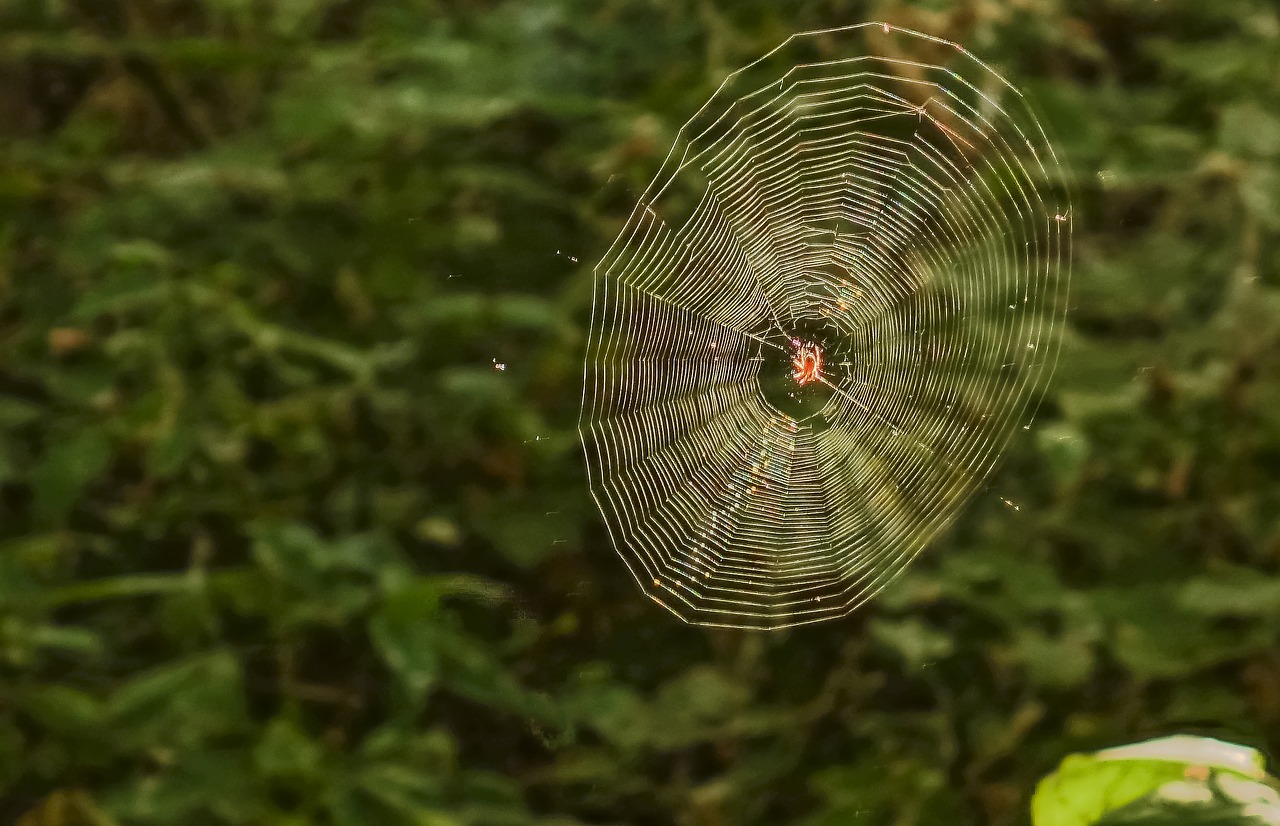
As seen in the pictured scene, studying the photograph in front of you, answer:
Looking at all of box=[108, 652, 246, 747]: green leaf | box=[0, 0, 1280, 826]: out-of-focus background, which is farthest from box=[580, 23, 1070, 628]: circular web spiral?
box=[108, 652, 246, 747]: green leaf

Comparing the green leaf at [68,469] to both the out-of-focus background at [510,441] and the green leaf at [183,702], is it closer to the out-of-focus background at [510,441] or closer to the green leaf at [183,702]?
the out-of-focus background at [510,441]

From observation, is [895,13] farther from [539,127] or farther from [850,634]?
[850,634]

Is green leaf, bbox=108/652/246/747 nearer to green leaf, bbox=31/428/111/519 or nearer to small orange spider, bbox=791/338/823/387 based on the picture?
green leaf, bbox=31/428/111/519

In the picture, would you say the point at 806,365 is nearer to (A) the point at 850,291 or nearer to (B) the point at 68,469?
(A) the point at 850,291

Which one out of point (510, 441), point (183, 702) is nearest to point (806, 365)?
point (510, 441)

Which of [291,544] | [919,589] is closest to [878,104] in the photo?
[919,589]
